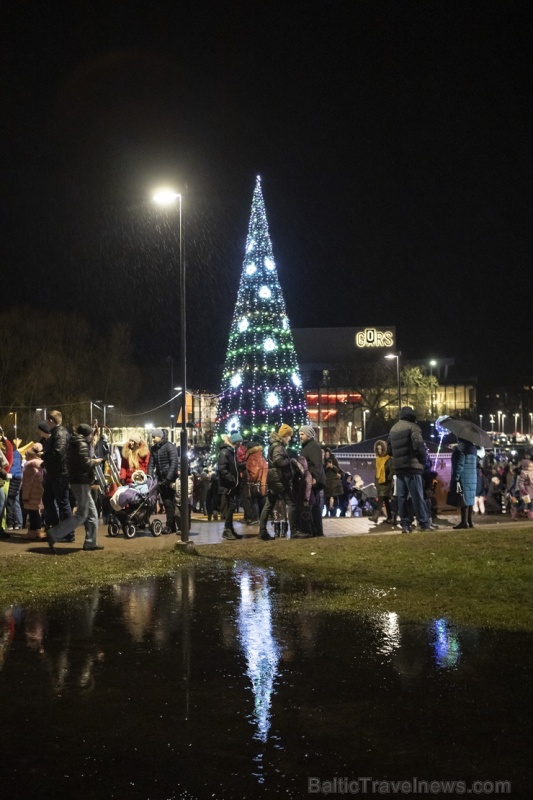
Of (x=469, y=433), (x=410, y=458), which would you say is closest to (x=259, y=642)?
(x=410, y=458)

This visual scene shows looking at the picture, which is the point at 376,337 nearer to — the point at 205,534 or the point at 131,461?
the point at 131,461

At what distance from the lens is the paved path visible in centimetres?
1266

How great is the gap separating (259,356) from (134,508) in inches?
808

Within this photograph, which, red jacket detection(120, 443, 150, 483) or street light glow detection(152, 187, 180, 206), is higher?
street light glow detection(152, 187, 180, 206)

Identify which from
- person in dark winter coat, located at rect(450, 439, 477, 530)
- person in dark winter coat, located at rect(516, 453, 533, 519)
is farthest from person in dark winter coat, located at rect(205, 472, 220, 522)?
person in dark winter coat, located at rect(516, 453, 533, 519)

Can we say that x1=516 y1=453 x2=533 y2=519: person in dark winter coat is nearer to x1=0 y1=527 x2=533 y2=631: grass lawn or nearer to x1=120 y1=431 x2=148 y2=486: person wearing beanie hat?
x1=0 y1=527 x2=533 y2=631: grass lawn

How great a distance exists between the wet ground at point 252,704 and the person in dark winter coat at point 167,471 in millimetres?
5912

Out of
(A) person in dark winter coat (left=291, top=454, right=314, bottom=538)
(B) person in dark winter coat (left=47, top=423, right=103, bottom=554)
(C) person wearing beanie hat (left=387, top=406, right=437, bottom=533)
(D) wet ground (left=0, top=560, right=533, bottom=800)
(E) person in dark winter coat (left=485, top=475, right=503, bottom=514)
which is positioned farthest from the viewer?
(E) person in dark winter coat (left=485, top=475, right=503, bottom=514)

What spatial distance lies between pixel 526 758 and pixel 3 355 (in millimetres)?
45518

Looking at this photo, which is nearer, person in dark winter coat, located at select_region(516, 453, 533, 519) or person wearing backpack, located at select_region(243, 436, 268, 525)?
person wearing backpack, located at select_region(243, 436, 268, 525)

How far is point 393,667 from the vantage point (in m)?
6.06

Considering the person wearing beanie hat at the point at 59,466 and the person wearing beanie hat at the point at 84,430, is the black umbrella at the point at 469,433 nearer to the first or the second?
the person wearing beanie hat at the point at 84,430

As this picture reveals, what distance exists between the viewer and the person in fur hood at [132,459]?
15492 millimetres

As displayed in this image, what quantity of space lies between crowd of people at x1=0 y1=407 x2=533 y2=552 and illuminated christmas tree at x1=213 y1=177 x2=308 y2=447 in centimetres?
1712
